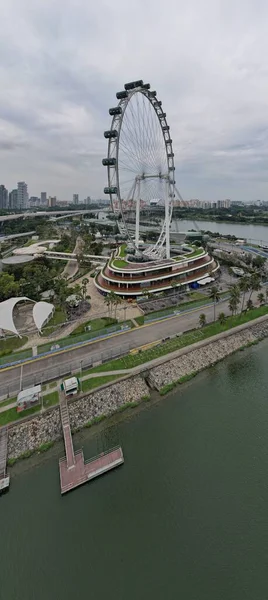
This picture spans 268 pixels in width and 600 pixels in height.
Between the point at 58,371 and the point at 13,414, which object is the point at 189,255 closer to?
the point at 58,371

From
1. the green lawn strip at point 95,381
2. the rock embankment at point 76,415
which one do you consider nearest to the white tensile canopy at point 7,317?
the green lawn strip at point 95,381

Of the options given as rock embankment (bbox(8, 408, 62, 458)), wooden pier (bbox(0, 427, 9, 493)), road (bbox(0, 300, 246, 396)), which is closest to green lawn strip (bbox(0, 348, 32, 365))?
road (bbox(0, 300, 246, 396))

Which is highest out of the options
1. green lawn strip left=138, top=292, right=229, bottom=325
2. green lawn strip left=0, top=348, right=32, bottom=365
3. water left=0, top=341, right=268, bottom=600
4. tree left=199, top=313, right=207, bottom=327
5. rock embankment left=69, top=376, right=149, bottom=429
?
green lawn strip left=138, top=292, right=229, bottom=325

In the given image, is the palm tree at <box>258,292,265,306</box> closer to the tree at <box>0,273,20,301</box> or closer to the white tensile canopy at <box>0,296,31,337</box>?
the white tensile canopy at <box>0,296,31,337</box>

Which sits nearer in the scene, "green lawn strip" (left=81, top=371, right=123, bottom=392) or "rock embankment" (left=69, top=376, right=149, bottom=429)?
"rock embankment" (left=69, top=376, right=149, bottom=429)

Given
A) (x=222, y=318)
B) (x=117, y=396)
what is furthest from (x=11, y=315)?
(x=222, y=318)

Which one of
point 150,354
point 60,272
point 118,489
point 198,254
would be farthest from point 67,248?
point 118,489

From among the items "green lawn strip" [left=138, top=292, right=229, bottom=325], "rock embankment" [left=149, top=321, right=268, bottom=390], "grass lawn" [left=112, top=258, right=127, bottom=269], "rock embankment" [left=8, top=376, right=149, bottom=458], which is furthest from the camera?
"grass lawn" [left=112, top=258, right=127, bottom=269]
